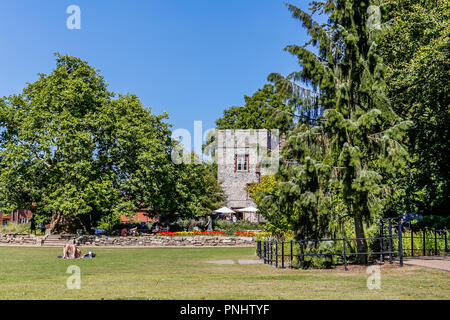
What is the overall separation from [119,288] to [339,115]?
27.6ft

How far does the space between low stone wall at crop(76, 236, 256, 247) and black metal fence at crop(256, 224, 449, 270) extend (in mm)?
15384

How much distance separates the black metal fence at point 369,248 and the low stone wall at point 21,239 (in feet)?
72.7

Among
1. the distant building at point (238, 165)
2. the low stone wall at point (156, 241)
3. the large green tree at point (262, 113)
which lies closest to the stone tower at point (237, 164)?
the distant building at point (238, 165)

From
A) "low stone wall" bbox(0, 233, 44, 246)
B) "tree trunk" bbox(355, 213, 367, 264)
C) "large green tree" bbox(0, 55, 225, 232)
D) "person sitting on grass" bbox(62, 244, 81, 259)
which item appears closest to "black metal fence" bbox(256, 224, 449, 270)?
"tree trunk" bbox(355, 213, 367, 264)

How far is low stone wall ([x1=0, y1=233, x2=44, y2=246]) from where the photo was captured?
33641 mm

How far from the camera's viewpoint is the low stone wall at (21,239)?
33.6 meters

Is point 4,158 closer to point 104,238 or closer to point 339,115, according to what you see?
point 104,238

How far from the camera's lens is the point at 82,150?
33625 mm

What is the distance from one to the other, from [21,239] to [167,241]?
11.5m

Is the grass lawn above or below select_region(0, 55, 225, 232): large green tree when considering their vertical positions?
below

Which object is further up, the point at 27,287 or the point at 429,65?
the point at 429,65

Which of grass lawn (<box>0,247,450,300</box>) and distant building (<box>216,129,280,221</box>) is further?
distant building (<box>216,129,280,221</box>)

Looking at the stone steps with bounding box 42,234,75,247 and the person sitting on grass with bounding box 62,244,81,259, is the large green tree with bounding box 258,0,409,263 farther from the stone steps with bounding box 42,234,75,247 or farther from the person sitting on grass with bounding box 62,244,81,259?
the stone steps with bounding box 42,234,75,247
